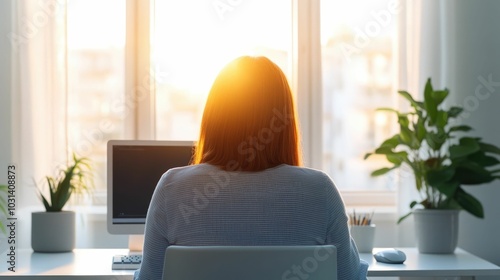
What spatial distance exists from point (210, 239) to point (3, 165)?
6.39 feet

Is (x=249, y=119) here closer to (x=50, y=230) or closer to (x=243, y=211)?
(x=243, y=211)

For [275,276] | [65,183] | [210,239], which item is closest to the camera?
[275,276]

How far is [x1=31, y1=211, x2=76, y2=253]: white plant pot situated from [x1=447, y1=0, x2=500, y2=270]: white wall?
1.84 metres

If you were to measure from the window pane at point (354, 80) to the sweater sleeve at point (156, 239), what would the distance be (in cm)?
217

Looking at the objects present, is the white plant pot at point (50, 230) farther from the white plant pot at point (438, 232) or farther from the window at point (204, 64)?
the white plant pot at point (438, 232)

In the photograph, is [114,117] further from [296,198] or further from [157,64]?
[296,198]

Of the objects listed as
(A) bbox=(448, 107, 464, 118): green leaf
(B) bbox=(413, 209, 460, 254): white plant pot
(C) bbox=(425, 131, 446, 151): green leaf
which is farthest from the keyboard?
(A) bbox=(448, 107, 464, 118): green leaf

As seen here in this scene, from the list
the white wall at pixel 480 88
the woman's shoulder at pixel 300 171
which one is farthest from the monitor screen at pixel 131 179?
the white wall at pixel 480 88

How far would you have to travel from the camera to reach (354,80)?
12.2ft

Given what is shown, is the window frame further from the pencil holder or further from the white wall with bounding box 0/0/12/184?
the pencil holder

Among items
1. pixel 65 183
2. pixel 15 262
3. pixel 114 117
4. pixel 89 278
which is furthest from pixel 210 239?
pixel 114 117

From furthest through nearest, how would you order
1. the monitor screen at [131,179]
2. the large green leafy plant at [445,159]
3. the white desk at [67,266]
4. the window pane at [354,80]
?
the window pane at [354,80]
the large green leafy plant at [445,159]
the monitor screen at [131,179]
the white desk at [67,266]

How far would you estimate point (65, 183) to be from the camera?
2.86 m

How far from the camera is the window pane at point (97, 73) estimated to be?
3564mm
